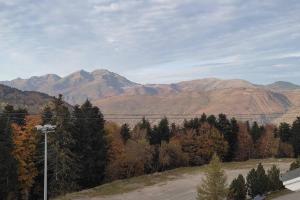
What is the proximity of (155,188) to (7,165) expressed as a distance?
2173cm

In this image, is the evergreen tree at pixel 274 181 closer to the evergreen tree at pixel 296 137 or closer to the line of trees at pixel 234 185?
the line of trees at pixel 234 185

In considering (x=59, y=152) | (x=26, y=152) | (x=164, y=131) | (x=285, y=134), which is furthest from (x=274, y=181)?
(x=285, y=134)

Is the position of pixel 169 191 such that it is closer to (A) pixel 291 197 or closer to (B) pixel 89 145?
(B) pixel 89 145

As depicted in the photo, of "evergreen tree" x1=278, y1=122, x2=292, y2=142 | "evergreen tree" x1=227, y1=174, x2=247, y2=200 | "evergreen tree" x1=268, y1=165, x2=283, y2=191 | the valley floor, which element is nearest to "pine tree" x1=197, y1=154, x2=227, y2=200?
"evergreen tree" x1=227, y1=174, x2=247, y2=200

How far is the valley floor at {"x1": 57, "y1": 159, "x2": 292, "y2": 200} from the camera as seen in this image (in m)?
60.3

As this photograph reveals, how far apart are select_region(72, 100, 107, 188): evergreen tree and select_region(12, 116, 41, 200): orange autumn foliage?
6.67 m

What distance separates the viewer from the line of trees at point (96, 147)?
209 ft

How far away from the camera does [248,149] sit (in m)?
113

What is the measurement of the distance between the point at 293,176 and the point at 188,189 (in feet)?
137

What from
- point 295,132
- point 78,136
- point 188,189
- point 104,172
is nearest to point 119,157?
point 104,172

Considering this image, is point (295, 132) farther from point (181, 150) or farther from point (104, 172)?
point (104, 172)

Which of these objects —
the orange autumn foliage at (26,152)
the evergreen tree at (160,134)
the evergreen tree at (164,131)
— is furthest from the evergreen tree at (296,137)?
the orange autumn foliage at (26,152)

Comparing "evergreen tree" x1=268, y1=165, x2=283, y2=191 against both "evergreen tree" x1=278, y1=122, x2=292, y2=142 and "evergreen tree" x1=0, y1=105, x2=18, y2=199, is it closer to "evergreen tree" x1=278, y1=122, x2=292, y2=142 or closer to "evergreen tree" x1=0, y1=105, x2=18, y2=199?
"evergreen tree" x1=0, y1=105, x2=18, y2=199

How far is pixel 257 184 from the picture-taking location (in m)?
52.2
